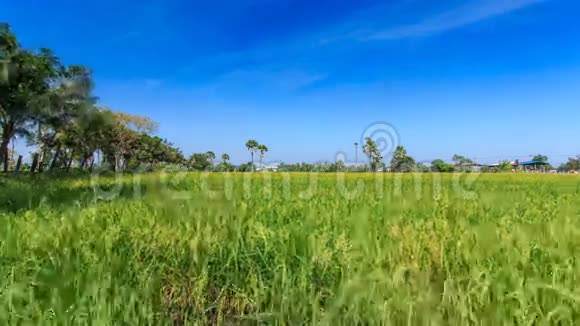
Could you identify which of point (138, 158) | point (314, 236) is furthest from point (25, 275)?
point (138, 158)

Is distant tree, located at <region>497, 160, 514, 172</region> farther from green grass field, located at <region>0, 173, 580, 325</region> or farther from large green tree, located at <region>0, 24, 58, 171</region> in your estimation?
green grass field, located at <region>0, 173, 580, 325</region>

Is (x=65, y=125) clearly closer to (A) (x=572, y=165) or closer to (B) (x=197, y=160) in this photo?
(B) (x=197, y=160)

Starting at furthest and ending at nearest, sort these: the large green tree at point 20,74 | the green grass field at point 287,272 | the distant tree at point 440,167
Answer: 1. the distant tree at point 440,167
2. the large green tree at point 20,74
3. the green grass field at point 287,272

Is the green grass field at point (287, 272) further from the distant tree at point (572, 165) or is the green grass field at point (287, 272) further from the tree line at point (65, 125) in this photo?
the distant tree at point (572, 165)

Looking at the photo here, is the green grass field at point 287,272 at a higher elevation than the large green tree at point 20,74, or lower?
lower

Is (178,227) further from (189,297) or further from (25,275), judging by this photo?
(25,275)

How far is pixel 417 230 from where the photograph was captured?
3.20 m

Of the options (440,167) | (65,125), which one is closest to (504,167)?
(440,167)

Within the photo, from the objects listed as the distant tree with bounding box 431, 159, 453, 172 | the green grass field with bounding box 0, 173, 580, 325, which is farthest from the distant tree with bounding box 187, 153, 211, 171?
the green grass field with bounding box 0, 173, 580, 325

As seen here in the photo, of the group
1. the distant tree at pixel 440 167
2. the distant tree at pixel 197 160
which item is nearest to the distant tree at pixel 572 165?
the distant tree at pixel 440 167

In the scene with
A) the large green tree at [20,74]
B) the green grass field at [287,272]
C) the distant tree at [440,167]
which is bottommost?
the green grass field at [287,272]

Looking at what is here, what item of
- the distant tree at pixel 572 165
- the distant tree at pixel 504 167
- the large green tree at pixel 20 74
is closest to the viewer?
the large green tree at pixel 20 74

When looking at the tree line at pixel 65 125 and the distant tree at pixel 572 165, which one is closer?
the tree line at pixel 65 125

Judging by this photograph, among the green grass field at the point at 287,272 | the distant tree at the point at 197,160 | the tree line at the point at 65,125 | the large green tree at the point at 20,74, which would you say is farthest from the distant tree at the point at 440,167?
the distant tree at the point at 197,160
